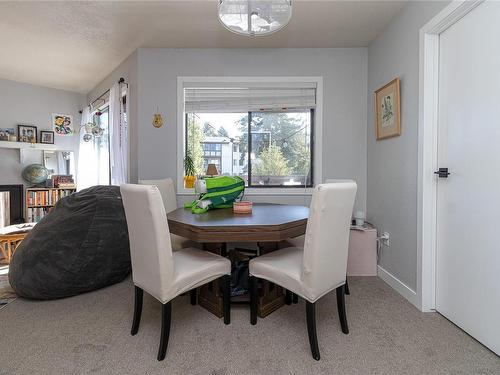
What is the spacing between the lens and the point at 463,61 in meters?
1.67

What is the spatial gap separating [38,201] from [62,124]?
1.34 m

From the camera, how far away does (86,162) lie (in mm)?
4426

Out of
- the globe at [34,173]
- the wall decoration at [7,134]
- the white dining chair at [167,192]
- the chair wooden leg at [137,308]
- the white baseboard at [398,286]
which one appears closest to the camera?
the chair wooden leg at [137,308]

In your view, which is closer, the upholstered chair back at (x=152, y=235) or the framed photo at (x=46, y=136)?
the upholstered chair back at (x=152, y=235)

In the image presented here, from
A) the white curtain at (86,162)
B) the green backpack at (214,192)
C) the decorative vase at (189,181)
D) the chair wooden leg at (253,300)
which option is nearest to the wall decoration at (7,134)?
the white curtain at (86,162)

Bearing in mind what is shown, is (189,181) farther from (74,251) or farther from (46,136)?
(46,136)

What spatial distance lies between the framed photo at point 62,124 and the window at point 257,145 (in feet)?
9.09

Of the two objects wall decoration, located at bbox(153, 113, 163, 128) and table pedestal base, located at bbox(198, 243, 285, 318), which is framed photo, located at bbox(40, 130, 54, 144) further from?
table pedestal base, located at bbox(198, 243, 285, 318)

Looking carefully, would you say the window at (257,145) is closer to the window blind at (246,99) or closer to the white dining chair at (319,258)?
the window blind at (246,99)

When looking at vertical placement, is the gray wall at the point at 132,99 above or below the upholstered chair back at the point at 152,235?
above

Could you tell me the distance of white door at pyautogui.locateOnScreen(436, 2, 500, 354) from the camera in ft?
4.82

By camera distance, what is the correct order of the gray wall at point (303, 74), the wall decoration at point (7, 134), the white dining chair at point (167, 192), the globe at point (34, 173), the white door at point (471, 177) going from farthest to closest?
the globe at point (34, 173), the wall decoration at point (7, 134), the gray wall at point (303, 74), the white dining chair at point (167, 192), the white door at point (471, 177)

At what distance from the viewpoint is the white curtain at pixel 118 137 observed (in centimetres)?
334

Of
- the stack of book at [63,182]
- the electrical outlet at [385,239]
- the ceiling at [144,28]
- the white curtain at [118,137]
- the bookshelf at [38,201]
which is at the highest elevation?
the ceiling at [144,28]
